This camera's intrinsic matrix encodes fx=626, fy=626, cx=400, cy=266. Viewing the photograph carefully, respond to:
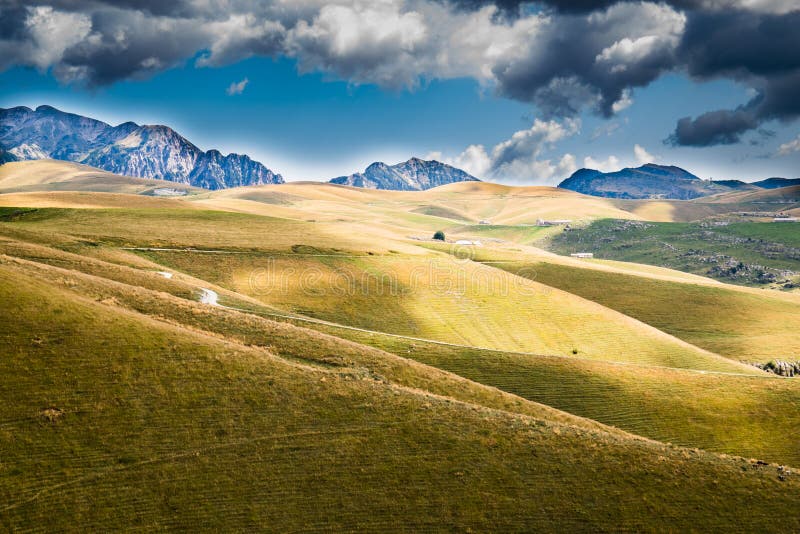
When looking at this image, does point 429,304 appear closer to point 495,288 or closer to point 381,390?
point 495,288

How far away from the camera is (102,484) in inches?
1304

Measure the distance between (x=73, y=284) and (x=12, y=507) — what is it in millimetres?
29361

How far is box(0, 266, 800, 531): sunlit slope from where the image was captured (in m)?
33.1

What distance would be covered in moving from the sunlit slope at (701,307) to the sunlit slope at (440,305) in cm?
1599

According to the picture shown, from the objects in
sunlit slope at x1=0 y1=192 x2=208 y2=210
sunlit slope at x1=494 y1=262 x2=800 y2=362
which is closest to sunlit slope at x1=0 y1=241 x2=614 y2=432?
sunlit slope at x1=494 y1=262 x2=800 y2=362

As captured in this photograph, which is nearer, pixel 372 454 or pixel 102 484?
pixel 102 484

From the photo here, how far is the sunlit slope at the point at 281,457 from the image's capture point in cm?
3306

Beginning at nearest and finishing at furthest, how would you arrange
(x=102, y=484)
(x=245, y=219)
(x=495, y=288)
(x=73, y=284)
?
1. (x=102, y=484)
2. (x=73, y=284)
3. (x=495, y=288)
4. (x=245, y=219)

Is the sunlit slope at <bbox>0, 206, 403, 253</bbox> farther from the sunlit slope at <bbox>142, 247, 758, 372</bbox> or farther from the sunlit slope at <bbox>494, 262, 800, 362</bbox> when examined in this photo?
the sunlit slope at <bbox>494, 262, 800, 362</bbox>

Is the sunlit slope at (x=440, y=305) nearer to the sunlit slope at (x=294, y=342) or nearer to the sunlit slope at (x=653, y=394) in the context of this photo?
the sunlit slope at (x=653, y=394)

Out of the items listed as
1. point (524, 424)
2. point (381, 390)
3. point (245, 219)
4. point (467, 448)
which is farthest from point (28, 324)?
point (245, 219)

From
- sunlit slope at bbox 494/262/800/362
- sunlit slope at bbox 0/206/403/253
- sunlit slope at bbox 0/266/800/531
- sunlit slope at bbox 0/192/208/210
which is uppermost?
sunlit slope at bbox 0/192/208/210

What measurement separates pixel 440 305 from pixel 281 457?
65837 millimetres

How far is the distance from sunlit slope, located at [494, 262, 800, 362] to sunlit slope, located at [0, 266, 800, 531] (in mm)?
73216
